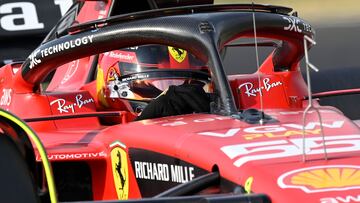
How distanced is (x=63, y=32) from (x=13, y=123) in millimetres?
2649

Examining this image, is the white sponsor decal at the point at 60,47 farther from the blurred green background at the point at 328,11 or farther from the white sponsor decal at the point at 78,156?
the blurred green background at the point at 328,11

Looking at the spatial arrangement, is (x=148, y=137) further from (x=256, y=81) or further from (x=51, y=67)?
(x=256, y=81)

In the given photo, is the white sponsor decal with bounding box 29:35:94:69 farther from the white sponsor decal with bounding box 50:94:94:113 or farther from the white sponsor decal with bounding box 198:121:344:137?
the white sponsor decal with bounding box 198:121:344:137

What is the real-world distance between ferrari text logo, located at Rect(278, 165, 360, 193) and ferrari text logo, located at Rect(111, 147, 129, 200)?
91 centimetres

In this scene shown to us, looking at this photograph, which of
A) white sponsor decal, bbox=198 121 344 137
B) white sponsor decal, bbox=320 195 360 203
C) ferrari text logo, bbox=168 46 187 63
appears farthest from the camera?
ferrari text logo, bbox=168 46 187 63

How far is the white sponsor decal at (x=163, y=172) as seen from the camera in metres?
3.23

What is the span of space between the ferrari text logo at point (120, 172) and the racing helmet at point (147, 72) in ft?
3.98

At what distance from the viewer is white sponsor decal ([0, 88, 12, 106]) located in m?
4.75

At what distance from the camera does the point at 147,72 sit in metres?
4.96

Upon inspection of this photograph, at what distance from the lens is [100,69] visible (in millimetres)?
5117

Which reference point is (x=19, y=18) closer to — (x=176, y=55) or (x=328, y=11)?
(x=328, y=11)

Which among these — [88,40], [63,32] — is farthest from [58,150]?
[63,32]

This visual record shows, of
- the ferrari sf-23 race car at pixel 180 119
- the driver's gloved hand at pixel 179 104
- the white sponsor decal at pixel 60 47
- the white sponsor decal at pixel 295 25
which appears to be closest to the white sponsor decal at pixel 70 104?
the ferrari sf-23 race car at pixel 180 119

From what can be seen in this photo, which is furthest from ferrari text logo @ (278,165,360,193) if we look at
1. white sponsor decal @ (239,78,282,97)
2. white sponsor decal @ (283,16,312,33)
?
white sponsor decal @ (239,78,282,97)
